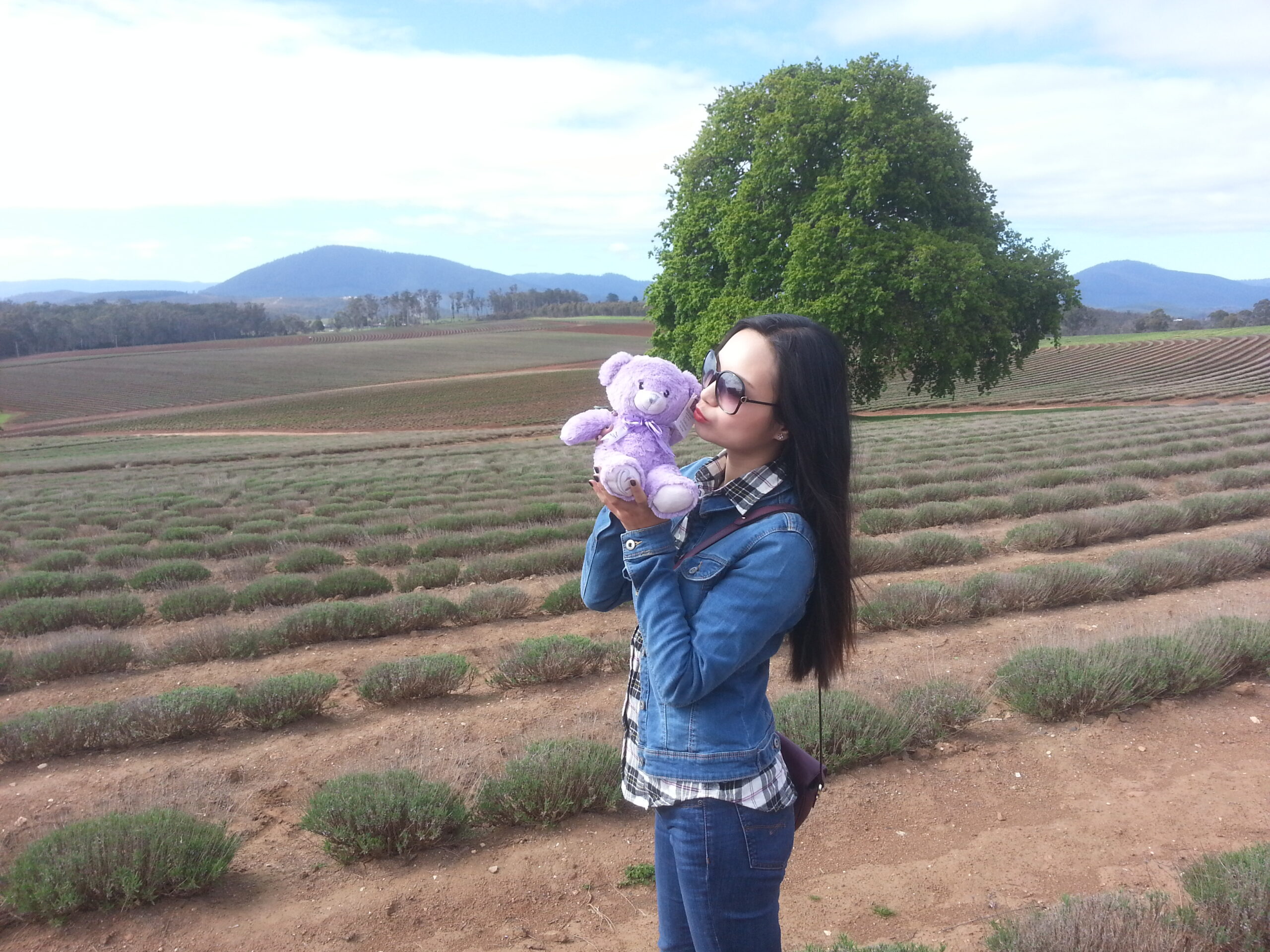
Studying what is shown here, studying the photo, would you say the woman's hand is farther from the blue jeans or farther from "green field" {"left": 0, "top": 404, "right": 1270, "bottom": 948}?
"green field" {"left": 0, "top": 404, "right": 1270, "bottom": 948}

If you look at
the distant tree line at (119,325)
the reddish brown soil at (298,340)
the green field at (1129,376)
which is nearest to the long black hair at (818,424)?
the green field at (1129,376)

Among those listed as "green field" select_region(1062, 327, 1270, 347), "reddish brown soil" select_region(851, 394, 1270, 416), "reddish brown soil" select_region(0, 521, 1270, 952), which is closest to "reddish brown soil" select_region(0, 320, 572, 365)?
"green field" select_region(1062, 327, 1270, 347)

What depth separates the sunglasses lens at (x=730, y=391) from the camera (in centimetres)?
182

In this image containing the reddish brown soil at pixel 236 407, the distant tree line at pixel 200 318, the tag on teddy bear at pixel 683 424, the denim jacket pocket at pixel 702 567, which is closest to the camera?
the denim jacket pocket at pixel 702 567

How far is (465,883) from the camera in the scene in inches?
137

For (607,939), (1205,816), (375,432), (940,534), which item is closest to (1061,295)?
(940,534)

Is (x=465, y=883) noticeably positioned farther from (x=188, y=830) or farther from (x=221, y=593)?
(x=221, y=593)

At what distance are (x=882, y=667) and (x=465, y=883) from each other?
10.5ft

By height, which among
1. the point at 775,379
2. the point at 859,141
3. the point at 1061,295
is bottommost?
the point at 775,379

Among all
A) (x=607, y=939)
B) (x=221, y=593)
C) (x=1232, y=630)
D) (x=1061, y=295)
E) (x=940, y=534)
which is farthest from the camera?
(x=1061, y=295)

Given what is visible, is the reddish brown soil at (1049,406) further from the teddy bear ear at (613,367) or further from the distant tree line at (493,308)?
the distant tree line at (493,308)

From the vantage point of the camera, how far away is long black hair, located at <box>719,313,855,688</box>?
71.6 inches

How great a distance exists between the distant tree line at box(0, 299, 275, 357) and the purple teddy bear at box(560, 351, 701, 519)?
326ft

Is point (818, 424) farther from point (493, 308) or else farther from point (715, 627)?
point (493, 308)
